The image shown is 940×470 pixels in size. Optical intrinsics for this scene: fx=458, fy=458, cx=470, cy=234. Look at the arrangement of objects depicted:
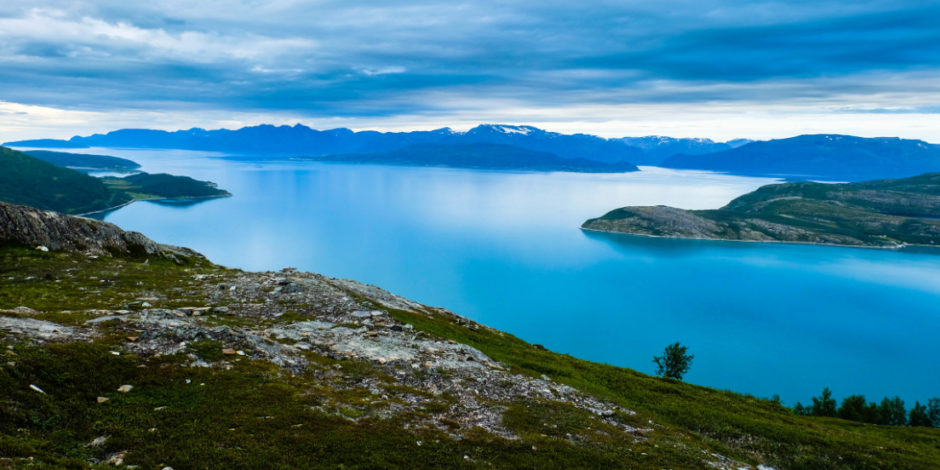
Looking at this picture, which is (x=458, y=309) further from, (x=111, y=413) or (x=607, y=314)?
(x=111, y=413)

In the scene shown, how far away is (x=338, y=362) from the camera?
3109 cm

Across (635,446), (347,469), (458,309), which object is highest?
(347,469)

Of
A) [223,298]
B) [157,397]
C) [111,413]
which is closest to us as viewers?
[111,413]

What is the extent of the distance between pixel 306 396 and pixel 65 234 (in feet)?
172

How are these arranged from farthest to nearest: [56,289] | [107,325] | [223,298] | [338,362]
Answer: [223,298] < [56,289] < [338,362] < [107,325]

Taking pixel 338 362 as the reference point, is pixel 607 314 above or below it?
below

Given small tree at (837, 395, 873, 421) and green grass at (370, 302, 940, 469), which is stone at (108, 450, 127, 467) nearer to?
green grass at (370, 302, 940, 469)

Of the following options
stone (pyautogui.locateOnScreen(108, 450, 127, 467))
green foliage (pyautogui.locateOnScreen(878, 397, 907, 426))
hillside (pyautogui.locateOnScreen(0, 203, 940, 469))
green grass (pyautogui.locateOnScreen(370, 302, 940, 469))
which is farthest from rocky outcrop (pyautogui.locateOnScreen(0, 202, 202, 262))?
green foliage (pyautogui.locateOnScreen(878, 397, 907, 426))

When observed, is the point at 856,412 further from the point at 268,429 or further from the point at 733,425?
the point at 268,429

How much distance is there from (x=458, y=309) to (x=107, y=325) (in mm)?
150611

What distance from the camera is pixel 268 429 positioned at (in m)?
20.4

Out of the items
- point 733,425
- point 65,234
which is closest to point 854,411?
point 733,425

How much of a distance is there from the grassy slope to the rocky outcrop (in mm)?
22869

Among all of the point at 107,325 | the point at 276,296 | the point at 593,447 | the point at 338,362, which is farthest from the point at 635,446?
the point at 276,296
